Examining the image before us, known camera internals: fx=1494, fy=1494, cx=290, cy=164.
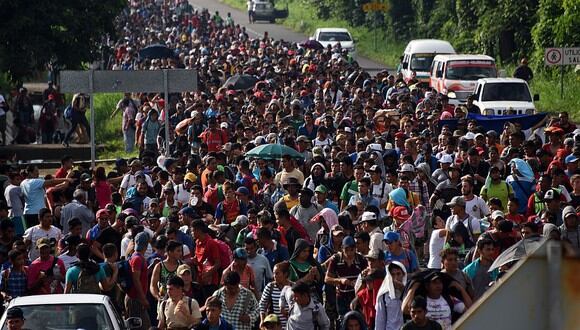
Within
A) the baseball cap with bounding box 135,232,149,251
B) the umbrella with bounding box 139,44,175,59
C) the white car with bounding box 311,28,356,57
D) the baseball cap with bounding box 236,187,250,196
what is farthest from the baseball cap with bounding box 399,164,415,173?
the white car with bounding box 311,28,356,57

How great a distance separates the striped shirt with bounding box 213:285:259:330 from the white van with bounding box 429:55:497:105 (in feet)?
80.2

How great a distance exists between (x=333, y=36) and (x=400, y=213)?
146ft

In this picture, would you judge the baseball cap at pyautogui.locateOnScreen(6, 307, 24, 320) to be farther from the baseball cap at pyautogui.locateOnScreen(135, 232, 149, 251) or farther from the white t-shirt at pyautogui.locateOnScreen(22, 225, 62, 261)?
the white t-shirt at pyautogui.locateOnScreen(22, 225, 62, 261)

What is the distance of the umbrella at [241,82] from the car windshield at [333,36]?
72.9 ft

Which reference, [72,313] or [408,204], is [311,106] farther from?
[72,313]

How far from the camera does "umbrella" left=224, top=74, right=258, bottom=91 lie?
1468 inches

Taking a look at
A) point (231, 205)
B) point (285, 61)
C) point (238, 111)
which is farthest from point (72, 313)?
point (285, 61)

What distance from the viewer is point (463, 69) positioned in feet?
123

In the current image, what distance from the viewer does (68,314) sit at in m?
11.9

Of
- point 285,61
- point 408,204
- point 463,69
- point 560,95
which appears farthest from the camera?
point 285,61

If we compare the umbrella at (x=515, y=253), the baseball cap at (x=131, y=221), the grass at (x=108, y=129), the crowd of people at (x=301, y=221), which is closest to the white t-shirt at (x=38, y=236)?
the crowd of people at (x=301, y=221)

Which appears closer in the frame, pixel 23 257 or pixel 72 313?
pixel 72 313

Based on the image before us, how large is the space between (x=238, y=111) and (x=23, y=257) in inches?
606

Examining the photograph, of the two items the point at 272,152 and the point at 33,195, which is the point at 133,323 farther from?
the point at 272,152
